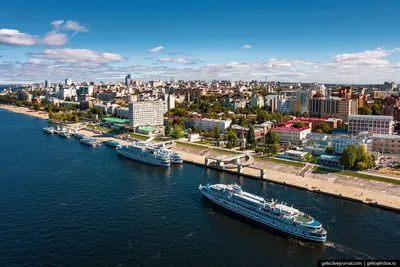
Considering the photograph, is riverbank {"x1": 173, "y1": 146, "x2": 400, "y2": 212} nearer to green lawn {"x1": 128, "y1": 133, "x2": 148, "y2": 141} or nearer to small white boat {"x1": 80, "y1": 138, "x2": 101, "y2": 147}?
green lawn {"x1": 128, "y1": 133, "x2": 148, "y2": 141}

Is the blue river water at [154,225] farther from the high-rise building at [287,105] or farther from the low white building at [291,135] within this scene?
the high-rise building at [287,105]

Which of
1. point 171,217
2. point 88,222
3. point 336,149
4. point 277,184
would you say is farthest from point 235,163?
point 88,222

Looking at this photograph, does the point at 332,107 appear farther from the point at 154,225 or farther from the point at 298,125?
the point at 154,225

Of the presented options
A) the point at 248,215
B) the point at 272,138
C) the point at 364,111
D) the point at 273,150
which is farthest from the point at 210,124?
the point at 248,215

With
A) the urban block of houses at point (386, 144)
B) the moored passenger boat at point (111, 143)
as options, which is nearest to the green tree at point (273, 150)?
the urban block of houses at point (386, 144)

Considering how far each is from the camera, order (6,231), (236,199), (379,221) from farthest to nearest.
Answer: (236,199), (379,221), (6,231)

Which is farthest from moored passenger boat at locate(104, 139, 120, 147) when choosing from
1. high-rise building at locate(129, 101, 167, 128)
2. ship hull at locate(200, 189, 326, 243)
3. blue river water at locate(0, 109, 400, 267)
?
ship hull at locate(200, 189, 326, 243)

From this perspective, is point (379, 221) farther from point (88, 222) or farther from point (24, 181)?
point (24, 181)
